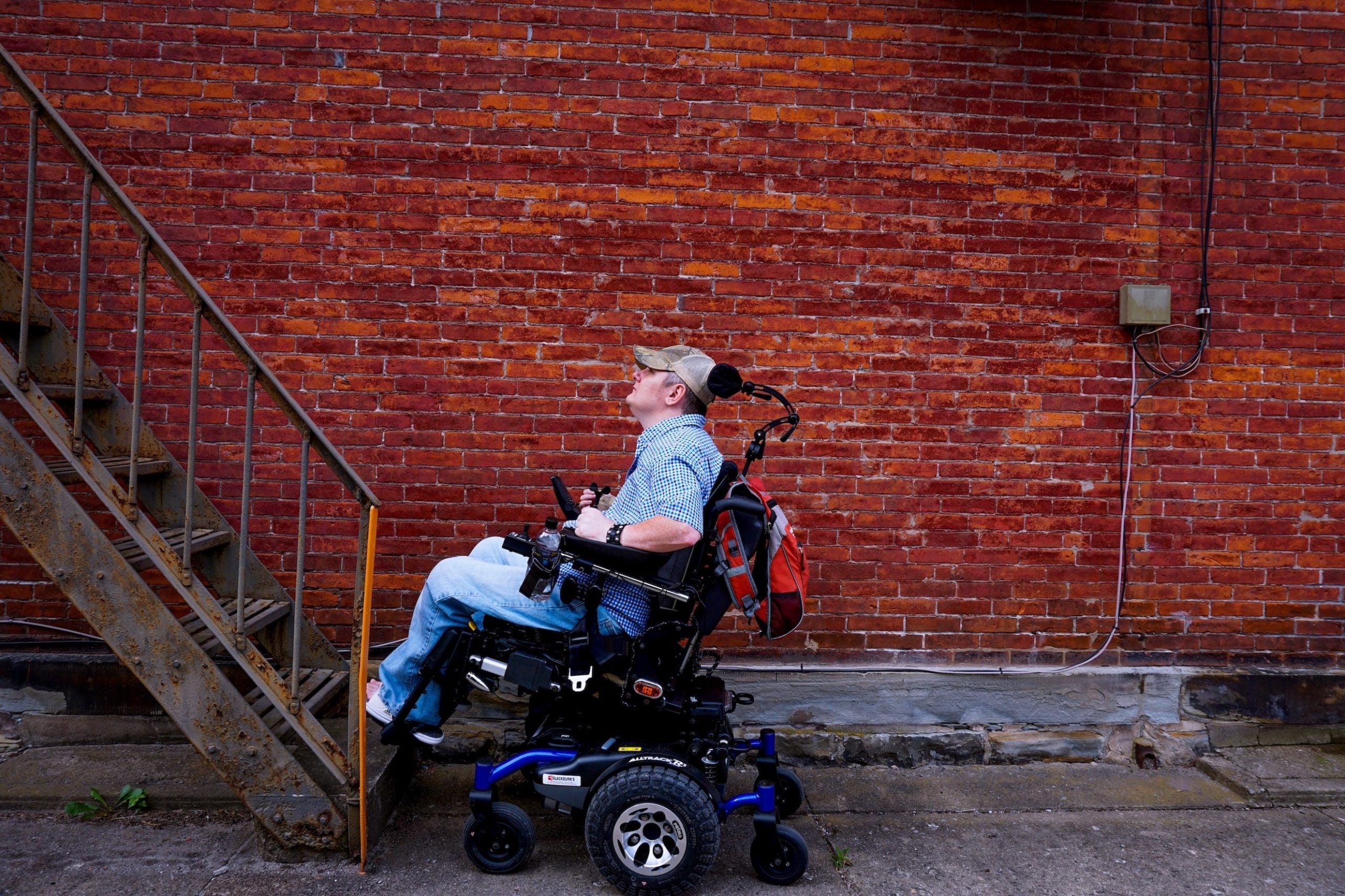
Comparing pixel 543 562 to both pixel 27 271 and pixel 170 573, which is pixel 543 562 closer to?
pixel 170 573

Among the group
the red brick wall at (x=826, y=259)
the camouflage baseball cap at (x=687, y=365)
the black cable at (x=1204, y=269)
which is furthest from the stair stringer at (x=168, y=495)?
the black cable at (x=1204, y=269)

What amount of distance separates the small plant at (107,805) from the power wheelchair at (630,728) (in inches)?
48.9

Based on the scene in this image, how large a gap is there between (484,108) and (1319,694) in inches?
195

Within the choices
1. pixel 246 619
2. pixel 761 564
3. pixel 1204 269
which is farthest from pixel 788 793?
pixel 1204 269

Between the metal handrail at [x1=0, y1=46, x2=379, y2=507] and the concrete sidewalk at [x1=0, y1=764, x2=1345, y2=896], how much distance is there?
1.38 meters

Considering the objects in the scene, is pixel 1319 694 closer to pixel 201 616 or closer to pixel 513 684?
pixel 513 684

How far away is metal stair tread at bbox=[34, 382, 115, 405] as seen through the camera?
3604 millimetres

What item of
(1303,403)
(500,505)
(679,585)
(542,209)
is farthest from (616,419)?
(1303,403)

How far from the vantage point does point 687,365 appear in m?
3.41

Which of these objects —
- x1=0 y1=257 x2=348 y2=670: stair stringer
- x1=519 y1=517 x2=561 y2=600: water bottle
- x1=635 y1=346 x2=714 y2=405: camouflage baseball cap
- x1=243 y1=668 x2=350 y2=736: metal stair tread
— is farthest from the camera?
x1=0 y1=257 x2=348 y2=670: stair stringer

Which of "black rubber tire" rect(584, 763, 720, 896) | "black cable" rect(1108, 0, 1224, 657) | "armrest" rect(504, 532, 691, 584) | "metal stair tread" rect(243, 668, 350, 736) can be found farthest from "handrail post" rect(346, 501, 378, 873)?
"black cable" rect(1108, 0, 1224, 657)

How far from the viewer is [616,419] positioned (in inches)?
176

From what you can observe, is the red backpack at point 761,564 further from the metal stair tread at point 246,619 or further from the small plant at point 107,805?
the small plant at point 107,805

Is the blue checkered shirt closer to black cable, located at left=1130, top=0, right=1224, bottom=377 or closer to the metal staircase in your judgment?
the metal staircase
